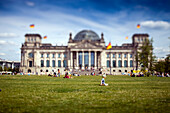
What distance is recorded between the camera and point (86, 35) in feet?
384

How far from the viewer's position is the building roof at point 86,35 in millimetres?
116113

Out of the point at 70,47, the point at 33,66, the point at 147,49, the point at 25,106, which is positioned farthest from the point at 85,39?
the point at 25,106

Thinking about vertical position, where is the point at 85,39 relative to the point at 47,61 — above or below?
above

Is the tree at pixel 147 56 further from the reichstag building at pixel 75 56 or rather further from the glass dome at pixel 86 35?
the glass dome at pixel 86 35

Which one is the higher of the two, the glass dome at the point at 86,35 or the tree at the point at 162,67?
the glass dome at the point at 86,35

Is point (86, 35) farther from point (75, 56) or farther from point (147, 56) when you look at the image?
point (147, 56)

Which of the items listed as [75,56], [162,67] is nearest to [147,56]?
[162,67]

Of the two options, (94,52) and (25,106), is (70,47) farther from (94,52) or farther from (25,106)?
(25,106)

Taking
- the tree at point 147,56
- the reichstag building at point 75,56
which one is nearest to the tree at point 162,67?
the tree at point 147,56

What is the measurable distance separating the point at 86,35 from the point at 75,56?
54.5 ft

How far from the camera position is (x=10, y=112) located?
28.9 feet

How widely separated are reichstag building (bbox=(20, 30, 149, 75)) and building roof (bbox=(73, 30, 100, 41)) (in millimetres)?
4595

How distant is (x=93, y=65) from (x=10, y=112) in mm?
97332

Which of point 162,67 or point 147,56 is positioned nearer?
point 147,56
